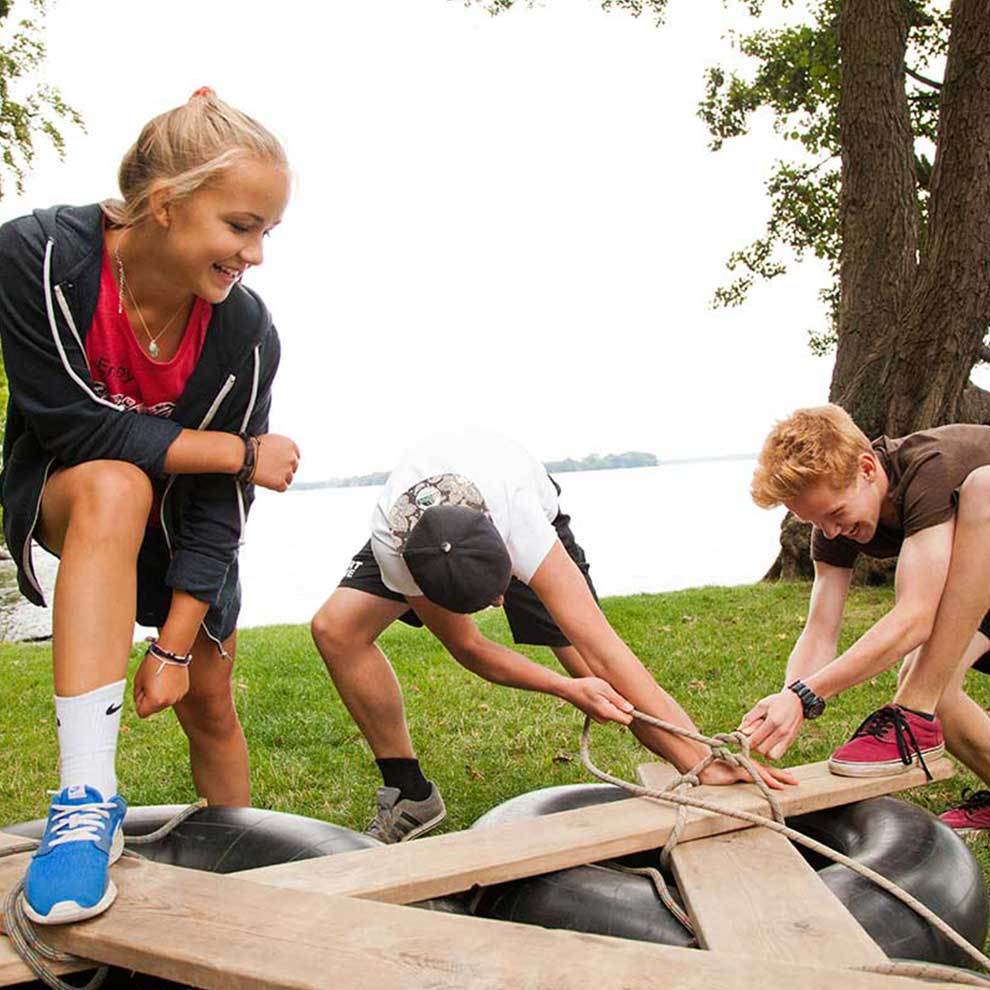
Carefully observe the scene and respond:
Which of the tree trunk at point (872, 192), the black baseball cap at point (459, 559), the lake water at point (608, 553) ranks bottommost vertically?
the lake water at point (608, 553)

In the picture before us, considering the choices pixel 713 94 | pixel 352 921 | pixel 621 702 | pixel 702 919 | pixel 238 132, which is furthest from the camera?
pixel 713 94

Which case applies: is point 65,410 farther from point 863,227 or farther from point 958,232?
point 863,227

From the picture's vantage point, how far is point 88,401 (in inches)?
90.6

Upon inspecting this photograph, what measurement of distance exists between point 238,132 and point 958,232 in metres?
7.07

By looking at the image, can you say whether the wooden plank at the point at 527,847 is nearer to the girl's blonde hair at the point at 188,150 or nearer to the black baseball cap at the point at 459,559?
the black baseball cap at the point at 459,559

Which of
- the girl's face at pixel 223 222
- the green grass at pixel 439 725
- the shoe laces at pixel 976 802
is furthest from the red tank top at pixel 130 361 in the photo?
the shoe laces at pixel 976 802

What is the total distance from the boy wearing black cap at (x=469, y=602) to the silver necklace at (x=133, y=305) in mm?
750

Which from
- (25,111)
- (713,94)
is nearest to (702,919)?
(713,94)

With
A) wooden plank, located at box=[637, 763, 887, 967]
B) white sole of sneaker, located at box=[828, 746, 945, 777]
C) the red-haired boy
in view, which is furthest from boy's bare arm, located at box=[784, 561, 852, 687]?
wooden plank, located at box=[637, 763, 887, 967]

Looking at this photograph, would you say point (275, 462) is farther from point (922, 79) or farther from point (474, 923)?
point (922, 79)

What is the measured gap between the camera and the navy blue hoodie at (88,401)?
2256mm

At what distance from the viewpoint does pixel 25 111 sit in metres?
14.4

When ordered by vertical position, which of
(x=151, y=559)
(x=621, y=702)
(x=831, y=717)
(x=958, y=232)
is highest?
(x=958, y=232)

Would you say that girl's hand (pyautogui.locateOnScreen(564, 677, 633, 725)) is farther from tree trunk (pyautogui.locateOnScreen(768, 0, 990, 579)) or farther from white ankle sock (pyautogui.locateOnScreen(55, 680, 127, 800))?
tree trunk (pyautogui.locateOnScreen(768, 0, 990, 579))
